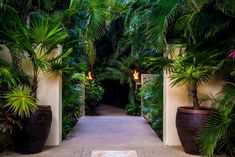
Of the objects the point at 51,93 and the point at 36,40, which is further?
the point at 51,93

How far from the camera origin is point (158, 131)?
8031mm

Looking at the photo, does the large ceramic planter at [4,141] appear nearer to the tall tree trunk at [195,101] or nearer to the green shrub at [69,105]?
the green shrub at [69,105]

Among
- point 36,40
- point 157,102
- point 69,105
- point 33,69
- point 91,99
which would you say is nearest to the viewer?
point 36,40

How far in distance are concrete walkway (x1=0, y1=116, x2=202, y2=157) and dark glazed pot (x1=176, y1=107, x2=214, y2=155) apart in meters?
0.20

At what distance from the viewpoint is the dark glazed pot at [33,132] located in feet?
17.7

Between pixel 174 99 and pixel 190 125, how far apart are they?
3.00ft

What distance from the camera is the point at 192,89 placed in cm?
570

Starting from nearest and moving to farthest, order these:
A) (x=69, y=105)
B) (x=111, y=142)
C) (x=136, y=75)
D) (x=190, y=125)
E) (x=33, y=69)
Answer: (x=190, y=125) < (x=33, y=69) < (x=111, y=142) < (x=69, y=105) < (x=136, y=75)

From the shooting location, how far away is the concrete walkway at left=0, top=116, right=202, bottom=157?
5645 mm

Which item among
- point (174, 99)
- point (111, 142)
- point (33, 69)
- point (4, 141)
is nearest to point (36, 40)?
point (33, 69)

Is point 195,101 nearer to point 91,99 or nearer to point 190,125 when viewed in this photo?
point 190,125

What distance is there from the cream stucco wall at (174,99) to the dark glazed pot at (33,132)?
227 centimetres

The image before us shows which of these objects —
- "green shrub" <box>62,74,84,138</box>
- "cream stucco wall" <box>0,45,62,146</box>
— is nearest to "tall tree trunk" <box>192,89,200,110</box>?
"cream stucco wall" <box>0,45,62,146</box>

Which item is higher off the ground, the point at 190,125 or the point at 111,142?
the point at 190,125
